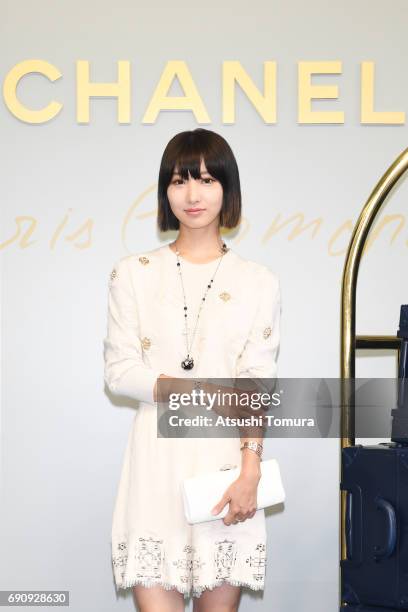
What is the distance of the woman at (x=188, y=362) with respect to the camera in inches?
82.5

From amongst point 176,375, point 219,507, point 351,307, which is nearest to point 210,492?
point 219,507

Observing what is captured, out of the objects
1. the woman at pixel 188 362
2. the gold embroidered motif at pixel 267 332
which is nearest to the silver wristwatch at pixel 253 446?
the woman at pixel 188 362

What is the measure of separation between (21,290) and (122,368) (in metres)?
1.08

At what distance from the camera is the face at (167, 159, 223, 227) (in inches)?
87.0

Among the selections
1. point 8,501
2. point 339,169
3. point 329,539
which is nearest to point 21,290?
point 8,501

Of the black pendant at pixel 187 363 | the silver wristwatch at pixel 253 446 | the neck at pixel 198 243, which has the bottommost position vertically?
the silver wristwatch at pixel 253 446

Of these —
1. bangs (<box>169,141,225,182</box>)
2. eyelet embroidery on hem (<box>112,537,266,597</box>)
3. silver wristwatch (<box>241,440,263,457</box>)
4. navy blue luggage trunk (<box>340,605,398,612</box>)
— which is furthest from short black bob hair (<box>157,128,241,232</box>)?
navy blue luggage trunk (<box>340,605,398,612</box>)

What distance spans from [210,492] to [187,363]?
0.99ft

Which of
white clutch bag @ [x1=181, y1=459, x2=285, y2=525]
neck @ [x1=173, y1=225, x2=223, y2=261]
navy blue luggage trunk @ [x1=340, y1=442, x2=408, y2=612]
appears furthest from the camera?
neck @ [x1=173, y1=225, x2=223, y2=261]

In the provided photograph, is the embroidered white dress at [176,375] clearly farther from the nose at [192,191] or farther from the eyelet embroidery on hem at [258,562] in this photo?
the nose at [192,191]

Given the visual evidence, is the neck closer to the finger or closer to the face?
the face

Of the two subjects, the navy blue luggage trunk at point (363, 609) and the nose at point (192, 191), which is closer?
the navy blue luggage trunk at point (363, 609)

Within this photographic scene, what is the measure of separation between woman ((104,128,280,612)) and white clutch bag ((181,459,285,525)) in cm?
2

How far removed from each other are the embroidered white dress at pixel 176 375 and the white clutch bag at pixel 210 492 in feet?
0.17
